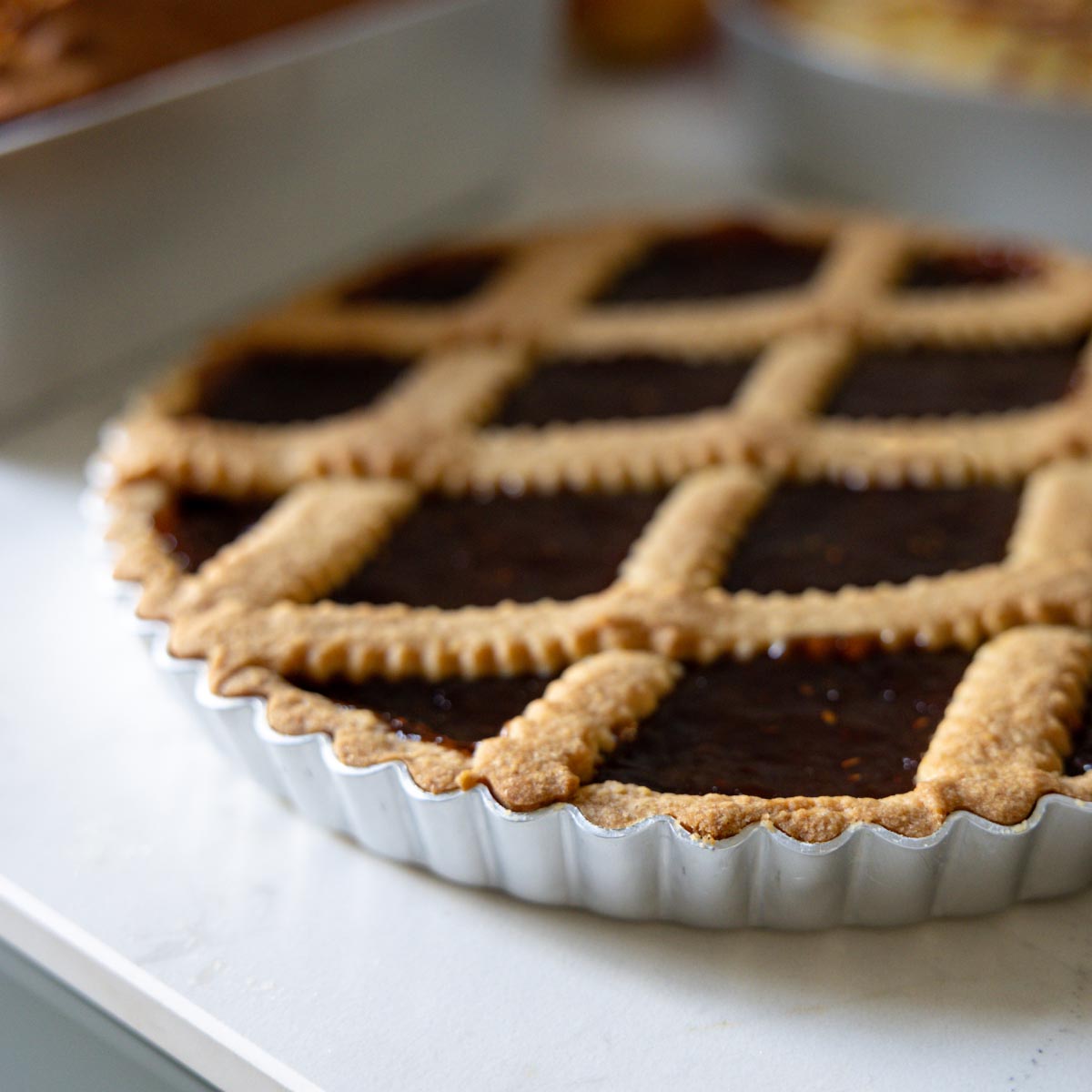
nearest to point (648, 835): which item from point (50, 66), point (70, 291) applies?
point (70, 291)

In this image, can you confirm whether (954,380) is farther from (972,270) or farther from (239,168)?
(239,168)

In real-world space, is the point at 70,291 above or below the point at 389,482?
above

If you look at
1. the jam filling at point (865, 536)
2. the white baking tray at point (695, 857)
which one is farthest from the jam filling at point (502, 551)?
the white baking tray at point (695, 857)

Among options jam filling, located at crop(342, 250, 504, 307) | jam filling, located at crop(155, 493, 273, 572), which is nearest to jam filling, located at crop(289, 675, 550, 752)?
jam filling, located at crop(155, 493, 273, 572)

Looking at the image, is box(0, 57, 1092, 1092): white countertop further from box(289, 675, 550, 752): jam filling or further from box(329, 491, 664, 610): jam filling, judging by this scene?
box(329, 491, 664, 610): jam filling

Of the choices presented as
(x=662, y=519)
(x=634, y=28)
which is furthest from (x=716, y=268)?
(x=634, y=28)

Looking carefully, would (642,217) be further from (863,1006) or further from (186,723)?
(863,1006)

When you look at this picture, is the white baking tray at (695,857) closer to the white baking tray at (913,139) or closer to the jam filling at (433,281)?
the jam filling at (433,281)
